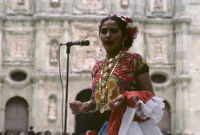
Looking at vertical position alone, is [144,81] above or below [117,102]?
above

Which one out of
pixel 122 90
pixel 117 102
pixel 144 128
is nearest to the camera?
pixel 117 102

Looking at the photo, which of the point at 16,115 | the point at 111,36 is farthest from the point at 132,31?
the point at 16,115

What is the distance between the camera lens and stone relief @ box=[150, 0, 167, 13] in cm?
2619

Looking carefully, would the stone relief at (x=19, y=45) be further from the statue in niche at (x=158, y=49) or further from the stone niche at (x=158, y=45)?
the statue in niche at (x=158, y=49)

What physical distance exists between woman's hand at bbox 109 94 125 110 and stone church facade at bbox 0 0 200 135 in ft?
69.0

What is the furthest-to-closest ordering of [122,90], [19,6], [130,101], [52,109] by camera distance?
1. [19,6]
2. [52,109]
3. [122,90]
4. [130,101]

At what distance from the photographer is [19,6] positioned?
2572cm

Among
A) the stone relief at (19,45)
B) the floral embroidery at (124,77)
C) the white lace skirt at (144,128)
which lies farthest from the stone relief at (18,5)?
the white lace skirt at (144,128)

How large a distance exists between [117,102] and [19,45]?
74.6 ft

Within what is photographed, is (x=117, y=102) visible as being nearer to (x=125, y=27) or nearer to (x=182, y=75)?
(x=125, y=27)

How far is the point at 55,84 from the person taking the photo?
24.6m

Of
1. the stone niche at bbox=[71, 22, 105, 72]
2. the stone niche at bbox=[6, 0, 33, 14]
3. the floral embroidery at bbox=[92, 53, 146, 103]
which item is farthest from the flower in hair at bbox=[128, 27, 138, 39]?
the stone niche at bbox=[6, 0, 33, 14]

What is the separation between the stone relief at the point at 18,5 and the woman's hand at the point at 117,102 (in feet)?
75.8

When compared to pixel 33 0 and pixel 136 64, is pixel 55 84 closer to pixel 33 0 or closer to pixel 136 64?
pixel 33 0
